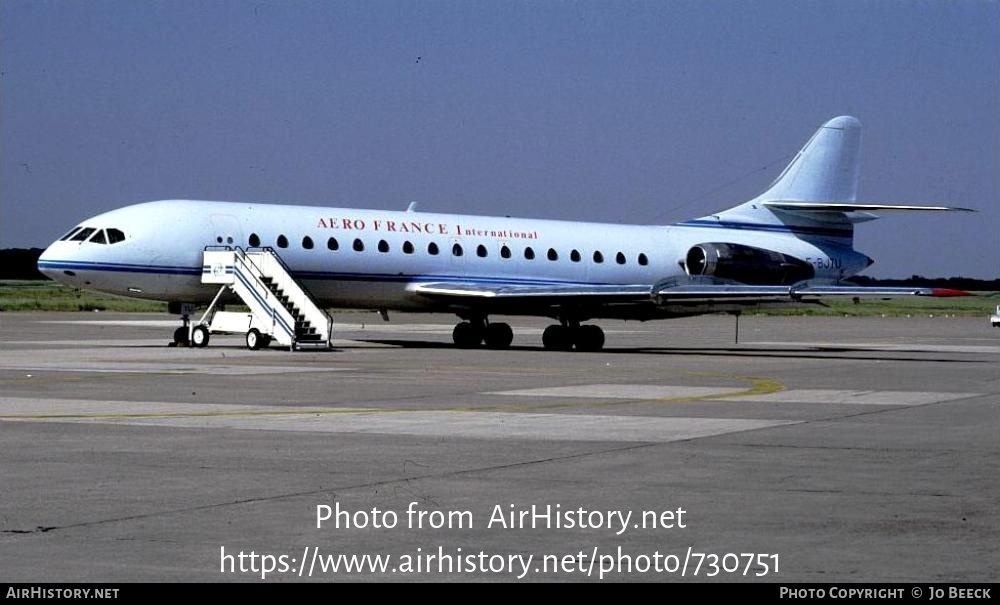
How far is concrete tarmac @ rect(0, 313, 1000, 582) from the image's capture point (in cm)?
951

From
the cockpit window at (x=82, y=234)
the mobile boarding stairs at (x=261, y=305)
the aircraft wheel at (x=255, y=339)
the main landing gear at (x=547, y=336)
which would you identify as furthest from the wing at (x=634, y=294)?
the cockpit window at (x=82, y=234)

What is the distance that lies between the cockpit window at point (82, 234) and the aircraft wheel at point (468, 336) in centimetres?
1049

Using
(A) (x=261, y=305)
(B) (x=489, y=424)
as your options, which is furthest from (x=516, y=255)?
(B) (x=489, y=424)

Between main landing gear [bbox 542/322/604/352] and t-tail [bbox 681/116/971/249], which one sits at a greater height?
t-tail [bbox 681/116/971/249]

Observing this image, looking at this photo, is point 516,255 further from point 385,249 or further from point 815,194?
point 815,194

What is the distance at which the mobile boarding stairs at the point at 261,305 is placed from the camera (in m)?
38.0

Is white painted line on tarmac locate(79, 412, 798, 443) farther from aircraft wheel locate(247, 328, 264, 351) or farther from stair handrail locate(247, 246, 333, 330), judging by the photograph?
stair handrail locate(247, 246, 333, 330)

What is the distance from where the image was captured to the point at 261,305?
125 feet

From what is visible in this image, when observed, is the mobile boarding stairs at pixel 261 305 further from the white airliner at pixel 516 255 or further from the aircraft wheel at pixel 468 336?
the aircraft wheel at pixel 468 336

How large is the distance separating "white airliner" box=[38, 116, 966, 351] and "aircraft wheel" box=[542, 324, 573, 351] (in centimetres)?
5

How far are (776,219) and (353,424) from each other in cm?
3390

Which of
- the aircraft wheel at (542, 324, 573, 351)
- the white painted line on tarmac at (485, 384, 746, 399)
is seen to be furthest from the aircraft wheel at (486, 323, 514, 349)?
the white painted line on tarmac at (485, 384, 746, 399)

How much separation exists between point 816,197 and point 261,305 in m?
20.6

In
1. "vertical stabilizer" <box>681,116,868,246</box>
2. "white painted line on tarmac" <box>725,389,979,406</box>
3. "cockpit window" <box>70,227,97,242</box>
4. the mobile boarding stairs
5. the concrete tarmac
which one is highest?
"vertical stabilizer" <box>681,116,868,246</box>
